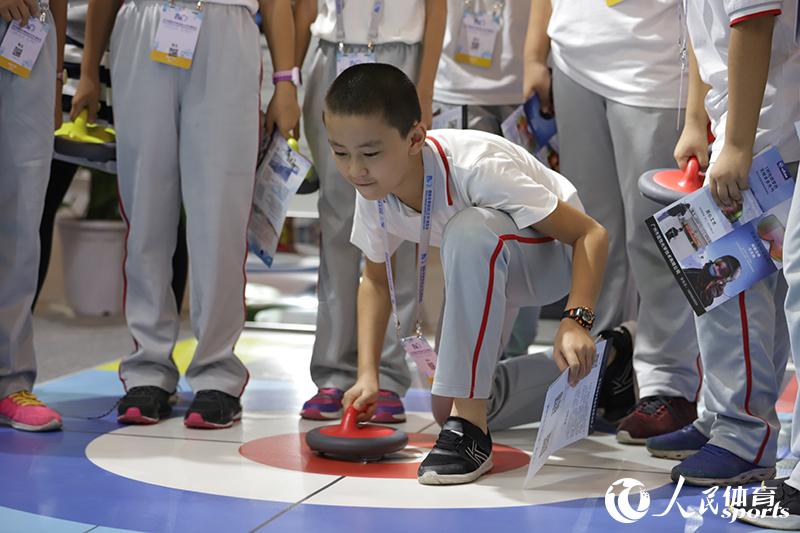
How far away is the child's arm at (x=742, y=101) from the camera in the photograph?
1878 mm

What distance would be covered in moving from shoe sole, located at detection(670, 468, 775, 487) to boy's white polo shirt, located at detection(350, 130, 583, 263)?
0.59 m

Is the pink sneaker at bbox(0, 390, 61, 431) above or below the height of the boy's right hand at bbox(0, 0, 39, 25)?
below

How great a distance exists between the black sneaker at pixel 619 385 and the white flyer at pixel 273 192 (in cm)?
85

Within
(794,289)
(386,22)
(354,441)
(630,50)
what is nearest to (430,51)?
→ (386,22)

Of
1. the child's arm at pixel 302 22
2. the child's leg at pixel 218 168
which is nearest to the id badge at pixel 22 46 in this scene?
the child's leg at pixel 218 168

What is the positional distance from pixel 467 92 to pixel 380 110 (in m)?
1.01

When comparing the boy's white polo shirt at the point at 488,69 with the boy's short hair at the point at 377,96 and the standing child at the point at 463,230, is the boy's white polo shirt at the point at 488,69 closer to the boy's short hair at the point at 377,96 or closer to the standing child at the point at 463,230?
the standing child at the point at 463,230

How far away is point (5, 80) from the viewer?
2414mm

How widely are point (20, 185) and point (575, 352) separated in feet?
4.42

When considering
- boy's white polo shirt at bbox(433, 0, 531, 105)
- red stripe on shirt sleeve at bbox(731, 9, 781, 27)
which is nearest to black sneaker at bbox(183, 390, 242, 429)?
boy's white polo shirt at bbox(433, 0, 531, 105)

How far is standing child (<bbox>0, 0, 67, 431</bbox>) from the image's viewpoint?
2.42 m

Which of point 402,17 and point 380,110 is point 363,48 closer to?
point 402,17

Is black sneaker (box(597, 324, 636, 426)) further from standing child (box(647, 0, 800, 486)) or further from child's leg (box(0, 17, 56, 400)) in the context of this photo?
child's leg (box(0, 17, 56, 400))

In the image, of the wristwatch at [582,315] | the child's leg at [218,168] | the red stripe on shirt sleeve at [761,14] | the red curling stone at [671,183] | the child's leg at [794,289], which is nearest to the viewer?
the child's leg at [794,289]
